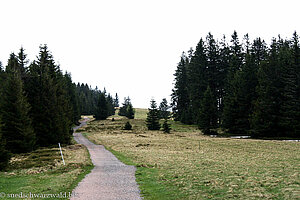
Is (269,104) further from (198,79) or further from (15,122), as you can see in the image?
(15,122)

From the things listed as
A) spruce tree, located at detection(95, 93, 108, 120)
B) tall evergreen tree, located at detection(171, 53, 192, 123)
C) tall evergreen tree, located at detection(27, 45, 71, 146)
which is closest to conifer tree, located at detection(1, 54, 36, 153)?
tall evergreen tree, located at detection(27, 45, 71, 146)

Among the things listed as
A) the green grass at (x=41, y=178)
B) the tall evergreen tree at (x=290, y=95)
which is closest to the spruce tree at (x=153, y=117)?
the tall evergreen tree at (x=290, y=95)

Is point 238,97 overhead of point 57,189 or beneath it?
overhead

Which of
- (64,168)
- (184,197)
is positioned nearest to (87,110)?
(64,168)

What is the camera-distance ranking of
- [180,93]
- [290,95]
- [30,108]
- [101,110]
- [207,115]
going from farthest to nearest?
[101,110]
[180,93]
[207,115]
[290,95]
[30,108]

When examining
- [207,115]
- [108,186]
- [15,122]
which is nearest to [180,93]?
[207,115]

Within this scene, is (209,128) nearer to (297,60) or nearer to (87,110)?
(297,60)

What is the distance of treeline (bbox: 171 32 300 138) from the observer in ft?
157

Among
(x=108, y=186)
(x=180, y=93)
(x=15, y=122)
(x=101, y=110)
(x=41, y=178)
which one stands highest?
(x=180, y=93)

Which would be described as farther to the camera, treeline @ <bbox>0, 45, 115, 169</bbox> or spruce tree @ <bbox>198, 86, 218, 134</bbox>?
spruce tree @ <bbox>198, 86, 218, 134</bbox>

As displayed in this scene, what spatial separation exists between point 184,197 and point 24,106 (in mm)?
26616

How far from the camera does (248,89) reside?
5738cm

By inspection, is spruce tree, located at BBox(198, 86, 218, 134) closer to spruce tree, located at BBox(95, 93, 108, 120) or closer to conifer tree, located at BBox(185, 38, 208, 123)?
conifer tree, located at BBox(185, 38, 208, 123)

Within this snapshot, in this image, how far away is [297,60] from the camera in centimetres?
4956
